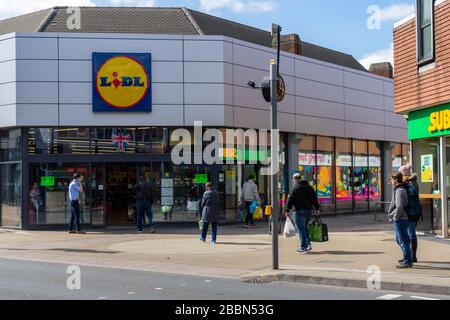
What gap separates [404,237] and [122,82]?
1272 cm

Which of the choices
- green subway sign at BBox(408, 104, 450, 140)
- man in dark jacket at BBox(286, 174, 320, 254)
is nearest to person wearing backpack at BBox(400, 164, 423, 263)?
man in dark jacket at BBox(286, 174, 320, 254)

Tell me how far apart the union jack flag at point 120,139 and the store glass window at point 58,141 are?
0.94 m

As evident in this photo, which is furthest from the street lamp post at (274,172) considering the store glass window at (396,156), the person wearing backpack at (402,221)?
the store glass window at (396,156)

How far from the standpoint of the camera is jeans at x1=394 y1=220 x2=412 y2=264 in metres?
12.1

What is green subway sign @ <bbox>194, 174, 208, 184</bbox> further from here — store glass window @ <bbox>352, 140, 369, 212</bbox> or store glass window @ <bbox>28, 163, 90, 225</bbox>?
store glass window @ <bbox>352, 140, 369, 212</bbox>

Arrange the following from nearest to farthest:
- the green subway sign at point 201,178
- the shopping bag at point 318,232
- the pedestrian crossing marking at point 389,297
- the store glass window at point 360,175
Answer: the pedestrian crossing marking at point 389,297 < the shopping bag at point 318,232 < the green subway sign at point 201,178 < the store glass window at point 360,175

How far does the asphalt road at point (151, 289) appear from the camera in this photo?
31.7 ft

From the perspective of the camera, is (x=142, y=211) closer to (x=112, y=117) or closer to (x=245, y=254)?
(x=112, y=117)

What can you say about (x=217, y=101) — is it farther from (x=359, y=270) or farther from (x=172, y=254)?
(x=359, y=270)

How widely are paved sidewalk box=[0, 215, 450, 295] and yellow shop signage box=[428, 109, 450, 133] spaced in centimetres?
295

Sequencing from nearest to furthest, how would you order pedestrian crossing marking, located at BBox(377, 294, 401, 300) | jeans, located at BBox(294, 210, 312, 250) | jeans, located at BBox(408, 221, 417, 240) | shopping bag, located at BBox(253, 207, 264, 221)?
pedestrian crossing marking, located at BBox(377, 294, 401, 300), jeans, located at BBox(408, 221, 417, 240), jeans, located at BBox(294, 210, 312, 250), shopping bag, located at BBox(253, 207, 264, 221)

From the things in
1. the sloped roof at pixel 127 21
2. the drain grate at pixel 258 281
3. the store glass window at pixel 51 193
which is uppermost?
the sloped roof at pixel 127 21

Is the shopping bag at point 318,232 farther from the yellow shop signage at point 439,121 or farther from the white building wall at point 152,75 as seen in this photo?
the white building wall at point 152,75

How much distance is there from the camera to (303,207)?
1494 centimetres
